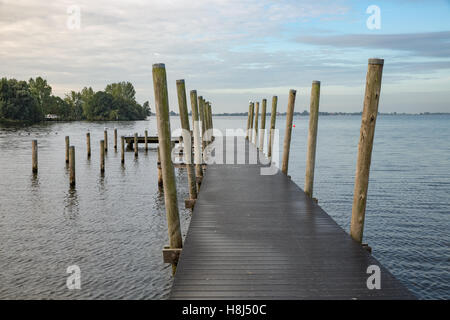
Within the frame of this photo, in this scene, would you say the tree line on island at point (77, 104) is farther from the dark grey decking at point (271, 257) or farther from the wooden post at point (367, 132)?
the wooden post at point (367, 132)

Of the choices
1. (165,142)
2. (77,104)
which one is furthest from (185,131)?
(77,104)

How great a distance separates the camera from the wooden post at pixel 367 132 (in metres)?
5.89

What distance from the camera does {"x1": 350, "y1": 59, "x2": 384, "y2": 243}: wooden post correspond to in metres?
→ 5.89

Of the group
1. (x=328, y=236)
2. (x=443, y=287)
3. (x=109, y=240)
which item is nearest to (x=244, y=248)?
(x=328, y=236)

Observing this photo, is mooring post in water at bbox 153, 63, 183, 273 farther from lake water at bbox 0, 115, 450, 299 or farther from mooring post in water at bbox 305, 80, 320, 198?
mooring post in water at bbox 305, 80, 320, 198

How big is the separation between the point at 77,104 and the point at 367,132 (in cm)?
13580

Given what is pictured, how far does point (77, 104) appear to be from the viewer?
132250 millimetres

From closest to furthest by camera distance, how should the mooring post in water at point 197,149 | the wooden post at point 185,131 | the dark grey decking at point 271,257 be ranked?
the dark grey decking at point 271,257 < the wooden post at point 185,131 < the mooring post in water at point 197,149

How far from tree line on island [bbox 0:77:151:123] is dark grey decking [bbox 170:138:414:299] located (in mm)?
85379

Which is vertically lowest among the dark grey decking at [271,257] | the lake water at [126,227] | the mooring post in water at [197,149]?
the lake water at [126,227]

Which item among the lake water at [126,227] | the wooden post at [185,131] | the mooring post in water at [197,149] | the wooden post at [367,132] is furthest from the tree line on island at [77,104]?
the wooden post at [367,132]

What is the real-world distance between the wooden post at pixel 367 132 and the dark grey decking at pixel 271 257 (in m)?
0.49

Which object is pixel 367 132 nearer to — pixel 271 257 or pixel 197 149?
pixel 271 257
